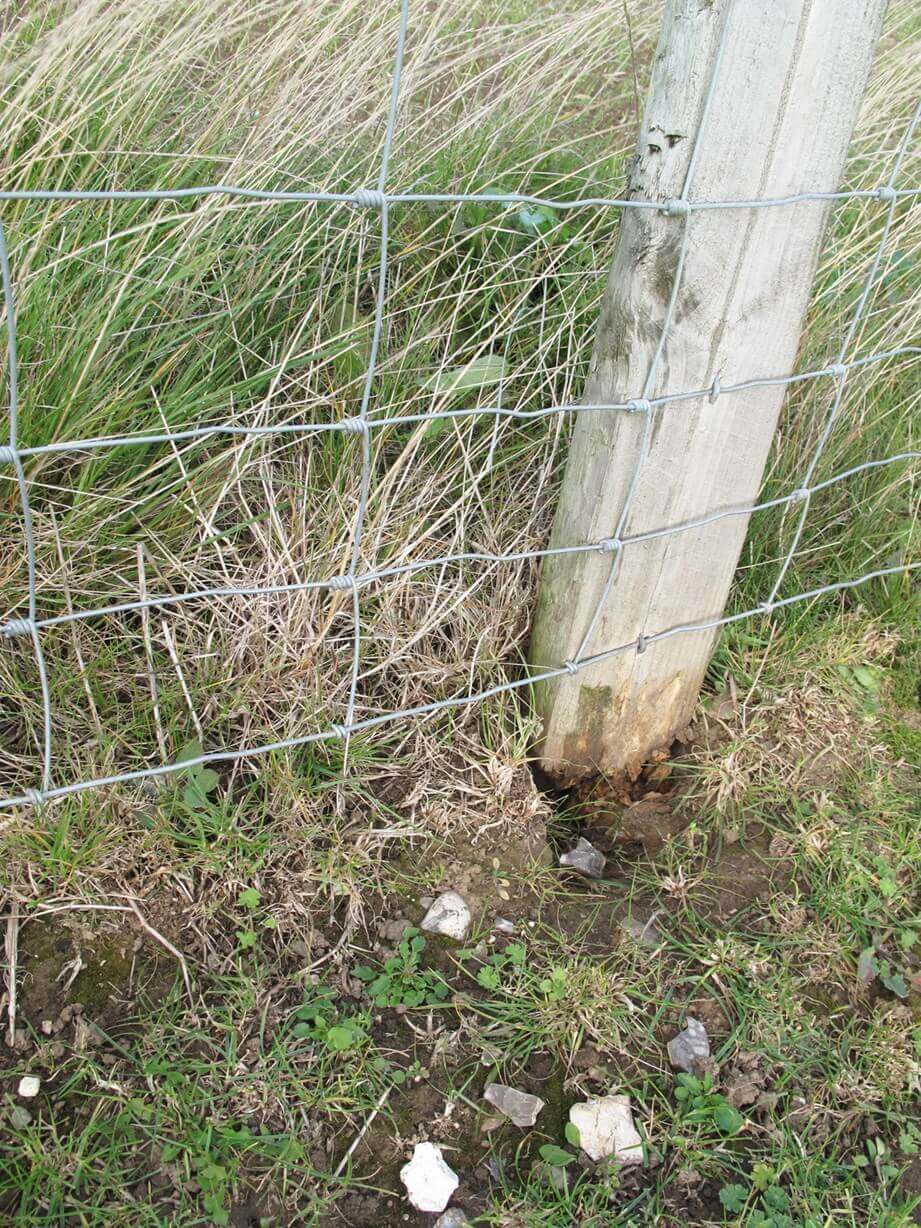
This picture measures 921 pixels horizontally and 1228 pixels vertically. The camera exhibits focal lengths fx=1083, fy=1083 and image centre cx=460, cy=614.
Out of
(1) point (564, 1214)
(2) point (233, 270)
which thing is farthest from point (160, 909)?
(2) point (233, 270)

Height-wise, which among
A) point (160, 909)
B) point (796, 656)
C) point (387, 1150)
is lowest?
point (387, 1150)

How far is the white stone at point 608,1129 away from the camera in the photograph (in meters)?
1.52

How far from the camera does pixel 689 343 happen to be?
1.62 m

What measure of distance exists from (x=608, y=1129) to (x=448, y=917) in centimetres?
39

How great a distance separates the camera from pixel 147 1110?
142cm

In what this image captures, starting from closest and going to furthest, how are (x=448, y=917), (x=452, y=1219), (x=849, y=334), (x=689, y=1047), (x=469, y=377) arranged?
(x=452, y=1219)
(x=689, y=1047)
(x=448, y=917)
(x=849, y=334)
(x=469, y=377)

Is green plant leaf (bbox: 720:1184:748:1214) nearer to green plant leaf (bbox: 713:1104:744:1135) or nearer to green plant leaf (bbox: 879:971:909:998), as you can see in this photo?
green plant leaf (bbox: 713:1104:744:1135)

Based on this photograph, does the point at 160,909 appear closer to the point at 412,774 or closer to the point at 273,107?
the point at 412,774

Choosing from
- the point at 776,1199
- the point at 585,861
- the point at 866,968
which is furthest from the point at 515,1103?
the point at 866,968

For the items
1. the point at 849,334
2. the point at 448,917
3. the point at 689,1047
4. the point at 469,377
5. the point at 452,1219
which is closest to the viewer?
the point at 452,1219

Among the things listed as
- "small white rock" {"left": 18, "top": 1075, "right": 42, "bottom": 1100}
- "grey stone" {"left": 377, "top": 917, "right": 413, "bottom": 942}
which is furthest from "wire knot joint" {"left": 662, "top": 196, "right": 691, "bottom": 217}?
"small white rock" {"left": 18, "top": 1075, "right": 42, "bottom": 1100}

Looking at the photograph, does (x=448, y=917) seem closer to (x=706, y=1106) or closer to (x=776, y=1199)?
(x=706, y=1106)

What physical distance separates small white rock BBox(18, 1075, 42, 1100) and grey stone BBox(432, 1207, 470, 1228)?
557mm

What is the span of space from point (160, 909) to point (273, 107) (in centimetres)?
161
